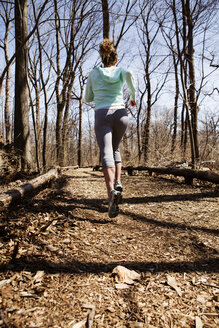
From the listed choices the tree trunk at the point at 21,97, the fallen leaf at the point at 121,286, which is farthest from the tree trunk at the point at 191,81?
the fallen leaf at the point at 121,286

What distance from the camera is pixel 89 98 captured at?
286 centimetres

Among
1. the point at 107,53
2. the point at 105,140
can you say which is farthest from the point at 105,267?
the point at 107,53

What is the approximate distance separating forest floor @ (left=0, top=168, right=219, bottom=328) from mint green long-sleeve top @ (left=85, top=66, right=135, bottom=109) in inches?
55.1

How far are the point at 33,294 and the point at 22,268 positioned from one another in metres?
0.27

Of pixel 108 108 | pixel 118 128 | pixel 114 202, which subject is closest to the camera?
pixel 114 202

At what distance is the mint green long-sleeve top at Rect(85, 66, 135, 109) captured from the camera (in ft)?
8.30

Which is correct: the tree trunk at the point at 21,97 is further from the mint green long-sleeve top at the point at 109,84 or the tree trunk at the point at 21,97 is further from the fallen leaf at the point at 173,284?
the fallen leaf at the point at 173,284

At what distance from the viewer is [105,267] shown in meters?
1.57

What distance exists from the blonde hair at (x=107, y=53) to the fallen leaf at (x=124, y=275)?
2361mm

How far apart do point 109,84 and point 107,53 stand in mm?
445

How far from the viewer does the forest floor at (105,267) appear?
1137 mm

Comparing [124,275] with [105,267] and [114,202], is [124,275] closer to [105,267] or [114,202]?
[105,267]

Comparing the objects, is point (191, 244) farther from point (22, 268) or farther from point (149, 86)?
point (149, 86)

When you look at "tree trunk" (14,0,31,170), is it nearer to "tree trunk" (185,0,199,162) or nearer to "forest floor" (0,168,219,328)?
"forest floor" (0,168,219,328)
